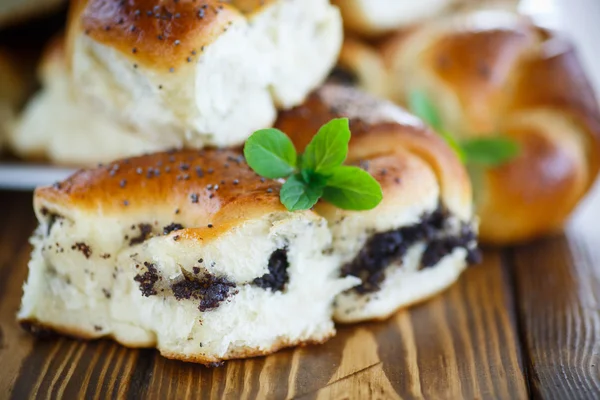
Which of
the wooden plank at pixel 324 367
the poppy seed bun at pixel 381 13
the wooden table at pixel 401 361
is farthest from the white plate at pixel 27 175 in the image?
the poppy seed bun at pixel 381 13

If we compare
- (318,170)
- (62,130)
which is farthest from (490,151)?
(62,130)

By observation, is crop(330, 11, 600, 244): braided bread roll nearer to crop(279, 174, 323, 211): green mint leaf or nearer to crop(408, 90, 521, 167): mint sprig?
crop(408, 90, 521, 167): mint sprig

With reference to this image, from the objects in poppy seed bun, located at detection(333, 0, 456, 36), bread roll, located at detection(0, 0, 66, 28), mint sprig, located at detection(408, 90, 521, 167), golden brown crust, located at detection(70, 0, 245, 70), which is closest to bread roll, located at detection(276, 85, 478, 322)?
mint sprig, located at detection(408, 90, 521, 167)

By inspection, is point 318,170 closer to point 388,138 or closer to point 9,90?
point 388,138

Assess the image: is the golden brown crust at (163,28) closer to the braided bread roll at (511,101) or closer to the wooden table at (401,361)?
the wooden table at (401,361)

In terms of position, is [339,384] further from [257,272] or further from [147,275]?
[147,275]

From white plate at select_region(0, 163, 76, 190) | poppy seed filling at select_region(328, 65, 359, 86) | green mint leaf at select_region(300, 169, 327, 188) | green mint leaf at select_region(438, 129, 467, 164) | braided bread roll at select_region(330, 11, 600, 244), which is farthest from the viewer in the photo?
poppy seed filling at select_region(328, 65, 359, 86)
